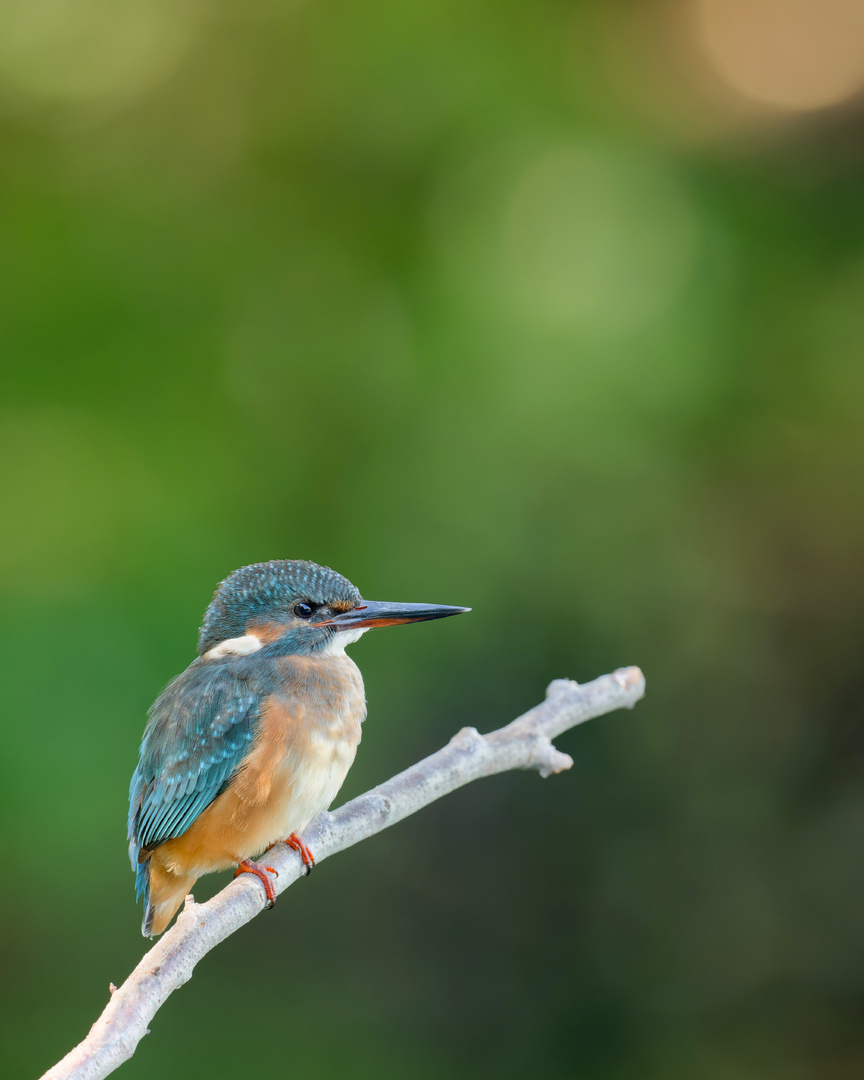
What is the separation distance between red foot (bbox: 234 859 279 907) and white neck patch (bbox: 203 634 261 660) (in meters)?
0.27

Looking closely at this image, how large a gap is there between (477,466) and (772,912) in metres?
1.35

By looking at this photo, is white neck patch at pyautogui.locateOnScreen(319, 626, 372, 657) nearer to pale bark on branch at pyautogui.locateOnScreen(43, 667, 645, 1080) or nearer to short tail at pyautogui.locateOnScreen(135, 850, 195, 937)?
pale bark on branch at pyautogui.locateOnScreen(43, 667, 645, 1080)

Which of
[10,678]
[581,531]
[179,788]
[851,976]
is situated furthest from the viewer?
[581,531]

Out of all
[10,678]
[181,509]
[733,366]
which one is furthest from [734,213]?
[10,678]

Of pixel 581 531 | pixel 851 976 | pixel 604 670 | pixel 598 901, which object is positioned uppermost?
pixel 581 531

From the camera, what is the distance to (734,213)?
3.02 m

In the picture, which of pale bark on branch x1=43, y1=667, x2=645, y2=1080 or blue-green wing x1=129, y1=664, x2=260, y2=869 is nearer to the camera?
pale bark on branch x1=43, y1=667, x2=645, y2=1080

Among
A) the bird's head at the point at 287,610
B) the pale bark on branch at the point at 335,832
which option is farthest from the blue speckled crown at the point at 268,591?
the pale bark on branch at the point at 335,832

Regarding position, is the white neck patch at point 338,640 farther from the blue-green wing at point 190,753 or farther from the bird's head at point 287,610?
the blue-green wing at point 190,753

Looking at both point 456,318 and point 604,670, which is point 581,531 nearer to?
point 604,670

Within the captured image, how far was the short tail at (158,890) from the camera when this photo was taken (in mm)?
1422

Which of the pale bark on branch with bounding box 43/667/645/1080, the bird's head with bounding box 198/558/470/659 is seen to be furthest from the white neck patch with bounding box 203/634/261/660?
the pale bark on branch with bounding box 43/667/645/1080

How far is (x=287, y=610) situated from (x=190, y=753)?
0.73 feet

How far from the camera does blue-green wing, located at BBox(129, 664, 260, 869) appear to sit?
136cm
